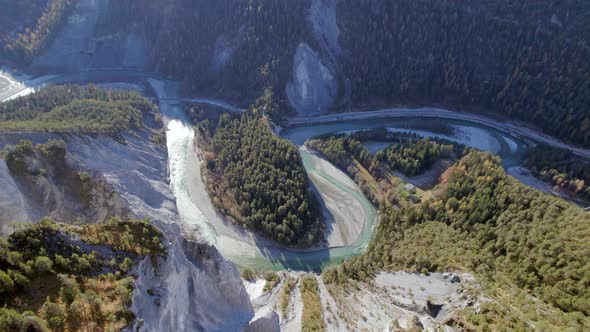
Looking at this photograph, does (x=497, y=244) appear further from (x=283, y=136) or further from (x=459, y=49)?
(x=459, y=49)

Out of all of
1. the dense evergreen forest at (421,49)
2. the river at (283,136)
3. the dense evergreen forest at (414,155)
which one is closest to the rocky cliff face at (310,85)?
the dense evergreen forest at (421,49)

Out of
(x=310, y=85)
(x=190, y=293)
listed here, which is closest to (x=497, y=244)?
(x=190, y=293)

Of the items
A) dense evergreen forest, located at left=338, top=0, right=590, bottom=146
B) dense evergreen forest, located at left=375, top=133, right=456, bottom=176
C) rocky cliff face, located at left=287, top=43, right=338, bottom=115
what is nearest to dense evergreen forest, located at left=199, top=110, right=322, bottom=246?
rocky cliff face, located at left=287, top=43, right=338, bottom=115

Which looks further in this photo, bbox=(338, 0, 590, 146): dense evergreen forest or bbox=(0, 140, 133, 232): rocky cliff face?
bbox=(338, 0, 590, 146): dense evergreen forest

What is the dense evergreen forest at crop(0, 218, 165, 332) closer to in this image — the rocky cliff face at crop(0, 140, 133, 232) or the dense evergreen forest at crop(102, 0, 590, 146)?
the rocky cliff face at crop(0, 140, 133, 232)

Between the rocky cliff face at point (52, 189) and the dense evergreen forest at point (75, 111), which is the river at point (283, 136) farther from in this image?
the rocky cliff face at point (52, 189)

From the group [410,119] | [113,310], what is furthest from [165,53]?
[113,310]
